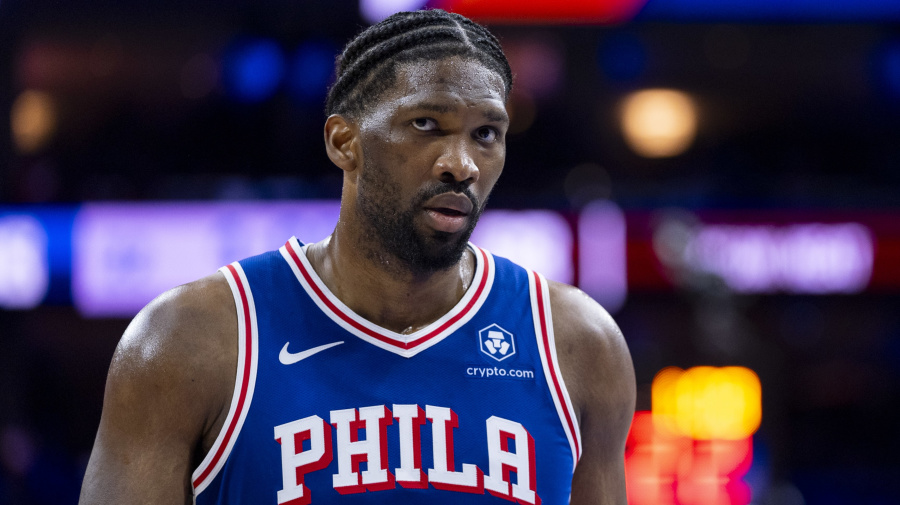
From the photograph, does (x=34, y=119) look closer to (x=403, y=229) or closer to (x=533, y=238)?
(x=533, y=238)

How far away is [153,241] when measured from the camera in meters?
7.65

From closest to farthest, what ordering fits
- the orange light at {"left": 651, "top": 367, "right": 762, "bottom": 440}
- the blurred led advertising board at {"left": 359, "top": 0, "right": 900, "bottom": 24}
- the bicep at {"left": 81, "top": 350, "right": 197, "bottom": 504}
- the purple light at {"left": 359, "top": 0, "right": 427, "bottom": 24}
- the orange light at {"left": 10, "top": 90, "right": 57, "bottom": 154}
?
the bicep at {"left": 81, "top": 350, "right": 197, "bottom": 504} → the orange light at {"left": 651, "top": 367, "right": 762, "bottom": 440} → the purple light at {"left": 359, "top": 0, "right": 427, "bottom": 24} → the blurred led advertising board at {"left": 359, "top": 0, "right": 900, "bottom": 24} → the orange light at {"left": 10, "top": 90, "right": 57, "bottom": 154}

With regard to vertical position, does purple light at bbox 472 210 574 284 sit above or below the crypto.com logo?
above

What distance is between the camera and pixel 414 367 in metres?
1.70

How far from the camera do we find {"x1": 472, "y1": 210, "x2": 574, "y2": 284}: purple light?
25.1 feet

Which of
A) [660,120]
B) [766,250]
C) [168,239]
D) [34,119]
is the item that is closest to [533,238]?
[766,250]

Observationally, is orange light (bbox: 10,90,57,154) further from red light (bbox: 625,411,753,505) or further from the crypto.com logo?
the crypto.com logo

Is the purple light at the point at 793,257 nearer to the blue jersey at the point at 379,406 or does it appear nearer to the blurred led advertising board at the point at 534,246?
the blurred led advertising board at the point at 534,246

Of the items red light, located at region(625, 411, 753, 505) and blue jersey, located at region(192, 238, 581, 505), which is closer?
blue jersey, located at region(192, 238, 581, 505)

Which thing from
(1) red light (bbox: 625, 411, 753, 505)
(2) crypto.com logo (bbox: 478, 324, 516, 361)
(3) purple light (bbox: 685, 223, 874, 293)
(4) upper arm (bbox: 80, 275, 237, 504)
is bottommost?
(1) red light (bbox: 625, 411, 753, 505)

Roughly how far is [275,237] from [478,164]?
6124 millimetres

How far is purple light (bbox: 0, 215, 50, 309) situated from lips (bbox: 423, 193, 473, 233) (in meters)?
6.94

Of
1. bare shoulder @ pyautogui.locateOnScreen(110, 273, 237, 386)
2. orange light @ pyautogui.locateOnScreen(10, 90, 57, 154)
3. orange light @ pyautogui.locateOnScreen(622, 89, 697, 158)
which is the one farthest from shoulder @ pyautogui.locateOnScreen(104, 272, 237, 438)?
orange light @ pyautogui.locateOnScreen(622, 89, 697, 158)

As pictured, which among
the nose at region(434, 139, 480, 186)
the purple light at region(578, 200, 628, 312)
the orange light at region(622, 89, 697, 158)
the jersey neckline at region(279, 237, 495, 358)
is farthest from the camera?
the orange light at region(622, 89, 697, 158)
